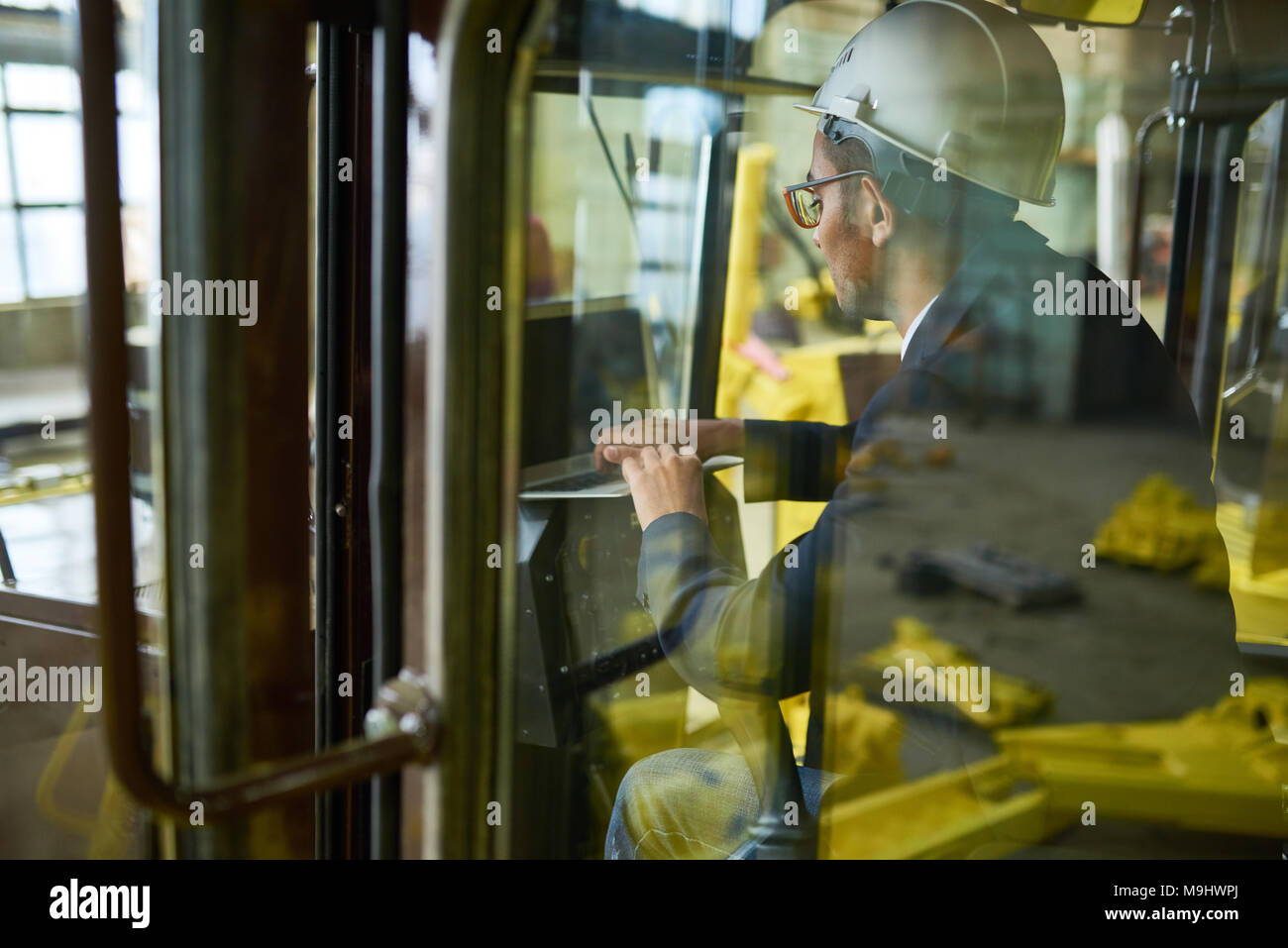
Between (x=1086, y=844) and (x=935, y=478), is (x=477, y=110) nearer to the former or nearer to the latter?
(x=935, y=478)

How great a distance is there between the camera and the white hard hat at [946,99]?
1551 mm

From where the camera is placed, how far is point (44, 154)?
1306 millimetres

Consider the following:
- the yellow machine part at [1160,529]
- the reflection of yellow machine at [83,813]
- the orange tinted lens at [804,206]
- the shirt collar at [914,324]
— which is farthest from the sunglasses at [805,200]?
the reflection of yellow machine at [83,813]

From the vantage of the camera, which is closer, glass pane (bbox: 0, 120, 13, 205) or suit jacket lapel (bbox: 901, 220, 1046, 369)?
glass pane (bbox: 0, 120, 13, 205)

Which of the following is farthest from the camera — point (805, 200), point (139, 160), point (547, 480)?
point (805, 200)

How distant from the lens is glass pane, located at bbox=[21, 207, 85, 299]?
1.25 m

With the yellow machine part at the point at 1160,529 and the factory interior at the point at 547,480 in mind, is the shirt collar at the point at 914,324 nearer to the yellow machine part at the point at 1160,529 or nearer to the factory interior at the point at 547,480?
the factory interior at the point at 547,480

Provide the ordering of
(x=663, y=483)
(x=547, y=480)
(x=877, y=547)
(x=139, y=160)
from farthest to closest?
(x=663, y=483) < (x=547, y=480) < (x=877, y=547) < (x=139, y=160)

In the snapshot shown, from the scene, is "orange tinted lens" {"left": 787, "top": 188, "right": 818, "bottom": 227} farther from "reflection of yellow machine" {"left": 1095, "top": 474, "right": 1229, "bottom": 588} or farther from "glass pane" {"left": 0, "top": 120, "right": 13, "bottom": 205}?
"glass pane" {"left": 0, "top": 120, "right": 13, "bottom": 205}

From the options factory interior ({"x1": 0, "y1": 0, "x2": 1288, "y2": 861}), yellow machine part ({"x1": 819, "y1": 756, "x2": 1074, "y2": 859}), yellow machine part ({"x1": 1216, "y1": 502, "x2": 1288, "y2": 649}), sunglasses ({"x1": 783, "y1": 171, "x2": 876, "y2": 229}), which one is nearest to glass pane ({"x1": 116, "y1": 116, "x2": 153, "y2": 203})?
factory interior ({"x1": 0, "y1": 0, "x2": 1288, "y2": 861})

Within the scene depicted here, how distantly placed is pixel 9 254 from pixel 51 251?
0.37ft

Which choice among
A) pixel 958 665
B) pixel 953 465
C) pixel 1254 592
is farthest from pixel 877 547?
pixel 1254 592

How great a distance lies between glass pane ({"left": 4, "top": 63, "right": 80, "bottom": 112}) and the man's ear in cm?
109

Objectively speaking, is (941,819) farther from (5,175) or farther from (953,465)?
(5,175)
